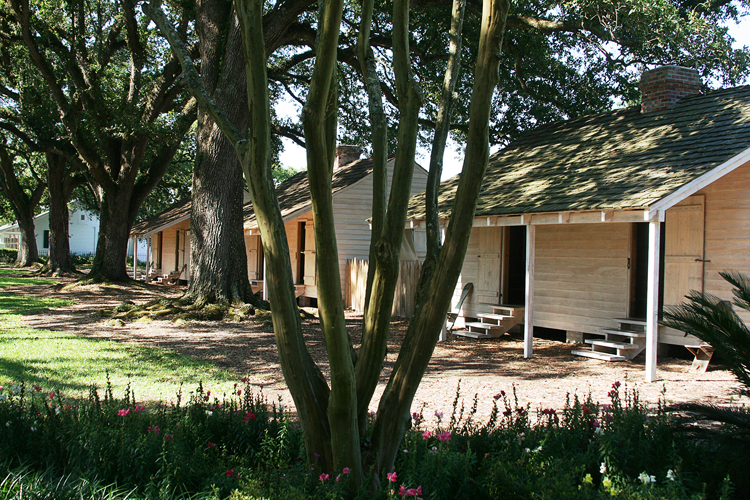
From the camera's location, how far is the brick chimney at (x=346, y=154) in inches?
957

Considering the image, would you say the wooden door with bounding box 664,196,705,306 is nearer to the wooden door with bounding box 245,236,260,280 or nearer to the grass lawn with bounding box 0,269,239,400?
the grass lawn with bounding box 0,269,239,400

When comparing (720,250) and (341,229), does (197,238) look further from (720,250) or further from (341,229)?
(720,250)

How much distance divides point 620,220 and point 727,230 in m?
2.29

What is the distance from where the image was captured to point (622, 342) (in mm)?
10789

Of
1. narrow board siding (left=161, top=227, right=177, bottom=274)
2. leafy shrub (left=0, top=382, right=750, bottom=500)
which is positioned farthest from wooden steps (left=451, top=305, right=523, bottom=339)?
narrow board siding (left=161, top=227, right=177, bottom=274)

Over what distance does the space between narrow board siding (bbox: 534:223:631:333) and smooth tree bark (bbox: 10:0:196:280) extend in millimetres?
12429

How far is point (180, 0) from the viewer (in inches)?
691

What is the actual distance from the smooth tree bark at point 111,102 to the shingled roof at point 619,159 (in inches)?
→ 433

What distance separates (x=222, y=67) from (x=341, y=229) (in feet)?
23.1

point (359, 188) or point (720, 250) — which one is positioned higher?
point (359, 188)

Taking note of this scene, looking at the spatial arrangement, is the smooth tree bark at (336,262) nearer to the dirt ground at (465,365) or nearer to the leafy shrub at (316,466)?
the leafy shrub at (316,466)

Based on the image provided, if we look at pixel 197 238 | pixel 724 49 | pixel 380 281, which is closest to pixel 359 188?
pixel 197 238

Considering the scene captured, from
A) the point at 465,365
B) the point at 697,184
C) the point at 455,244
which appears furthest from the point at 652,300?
the point at 455,244

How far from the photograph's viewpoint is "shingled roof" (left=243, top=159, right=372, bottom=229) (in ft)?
62.7
